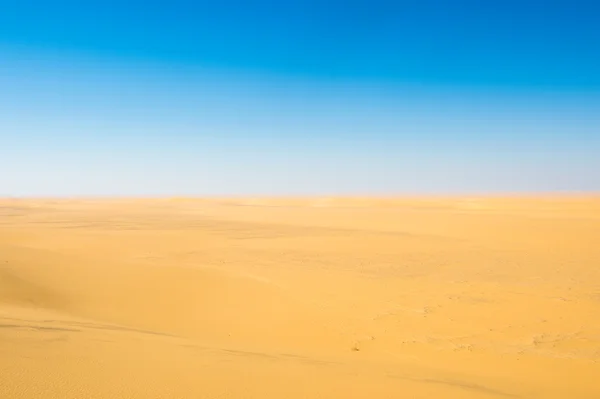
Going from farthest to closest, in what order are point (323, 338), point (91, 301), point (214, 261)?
1. point (214, 261)
2. point (91, 301)
3. point (323, 338)

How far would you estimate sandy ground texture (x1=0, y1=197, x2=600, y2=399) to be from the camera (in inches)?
173

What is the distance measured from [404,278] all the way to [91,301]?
374 inches

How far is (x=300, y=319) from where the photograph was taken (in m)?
9.74

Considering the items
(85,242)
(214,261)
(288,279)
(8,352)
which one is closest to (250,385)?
(8,352)

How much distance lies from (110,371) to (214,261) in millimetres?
12080

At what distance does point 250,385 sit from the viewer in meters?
4.28

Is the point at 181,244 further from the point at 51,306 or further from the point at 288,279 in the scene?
the point at 51,306

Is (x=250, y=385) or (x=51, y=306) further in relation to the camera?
(x=51, y=306)

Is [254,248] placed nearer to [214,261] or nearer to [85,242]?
[214,261]

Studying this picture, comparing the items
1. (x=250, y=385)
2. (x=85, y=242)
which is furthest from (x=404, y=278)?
(x=85, y=242)

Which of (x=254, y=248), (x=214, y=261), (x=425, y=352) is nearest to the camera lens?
(x=425, y=352)

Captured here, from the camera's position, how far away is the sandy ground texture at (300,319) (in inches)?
173

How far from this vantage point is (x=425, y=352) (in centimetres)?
774

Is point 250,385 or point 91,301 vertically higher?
point 250,385
